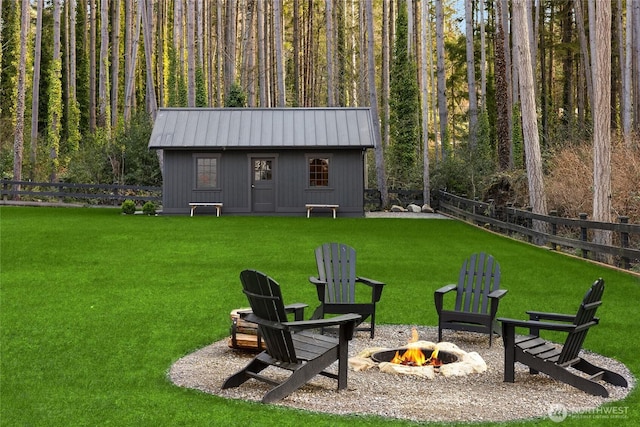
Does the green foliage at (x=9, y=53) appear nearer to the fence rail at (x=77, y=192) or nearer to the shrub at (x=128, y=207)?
the fence rail at (x=77, y=192)

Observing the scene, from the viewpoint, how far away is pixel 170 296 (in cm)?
978

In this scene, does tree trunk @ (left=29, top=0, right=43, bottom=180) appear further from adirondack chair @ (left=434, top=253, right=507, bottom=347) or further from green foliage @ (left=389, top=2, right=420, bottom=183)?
adirondack chair @ (left=434, top=253, right=507, bottom=347)

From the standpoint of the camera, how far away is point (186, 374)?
6.06 metres

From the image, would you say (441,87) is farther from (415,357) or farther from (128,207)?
(415,357)

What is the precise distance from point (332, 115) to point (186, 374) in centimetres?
2045

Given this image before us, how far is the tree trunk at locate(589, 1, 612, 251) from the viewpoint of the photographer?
14.1 meters

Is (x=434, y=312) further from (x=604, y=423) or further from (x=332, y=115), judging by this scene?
(x=332, y=115)

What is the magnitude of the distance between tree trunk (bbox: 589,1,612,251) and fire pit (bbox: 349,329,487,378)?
28.1 feet

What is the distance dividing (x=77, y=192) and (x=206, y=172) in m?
6.63

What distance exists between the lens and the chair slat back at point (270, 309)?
532 cm

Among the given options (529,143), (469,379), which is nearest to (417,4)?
(529,143)

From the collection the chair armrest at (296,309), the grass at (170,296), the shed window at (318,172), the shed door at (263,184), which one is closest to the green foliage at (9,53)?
the shed door at (263,184)
